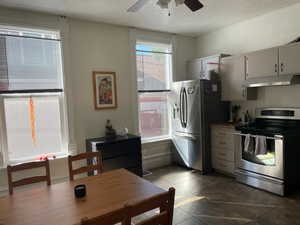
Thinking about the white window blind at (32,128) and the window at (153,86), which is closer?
the white window blind at (32,128)

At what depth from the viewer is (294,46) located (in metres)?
3.02

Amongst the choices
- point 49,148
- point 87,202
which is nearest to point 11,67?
point 49,148

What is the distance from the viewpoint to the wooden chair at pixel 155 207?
46.3 inches

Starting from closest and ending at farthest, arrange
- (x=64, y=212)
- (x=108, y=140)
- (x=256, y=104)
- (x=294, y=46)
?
(x=64, y=212) < (x=294, y=46) < (x=108, y=140) < (x=256, y=104)

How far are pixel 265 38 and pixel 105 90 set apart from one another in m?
2.85

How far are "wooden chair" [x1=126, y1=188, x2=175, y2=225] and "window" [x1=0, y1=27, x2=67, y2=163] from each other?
105 inches

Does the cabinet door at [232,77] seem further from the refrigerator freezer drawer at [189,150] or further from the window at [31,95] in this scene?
the window at [31,95]

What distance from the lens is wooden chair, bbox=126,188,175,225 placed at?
1177 millimetres

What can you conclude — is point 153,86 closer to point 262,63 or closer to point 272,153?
point 262,63

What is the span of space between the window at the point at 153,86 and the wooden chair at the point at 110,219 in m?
3.23

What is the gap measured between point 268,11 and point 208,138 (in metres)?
2.31

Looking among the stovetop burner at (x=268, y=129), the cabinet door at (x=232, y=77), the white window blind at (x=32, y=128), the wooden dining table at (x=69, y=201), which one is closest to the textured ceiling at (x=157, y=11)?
the cabinet door at (x=232, y=77)

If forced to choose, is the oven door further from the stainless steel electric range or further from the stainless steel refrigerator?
the stainless steel refrigerator

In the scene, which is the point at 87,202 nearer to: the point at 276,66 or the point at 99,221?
the point at 99,221
